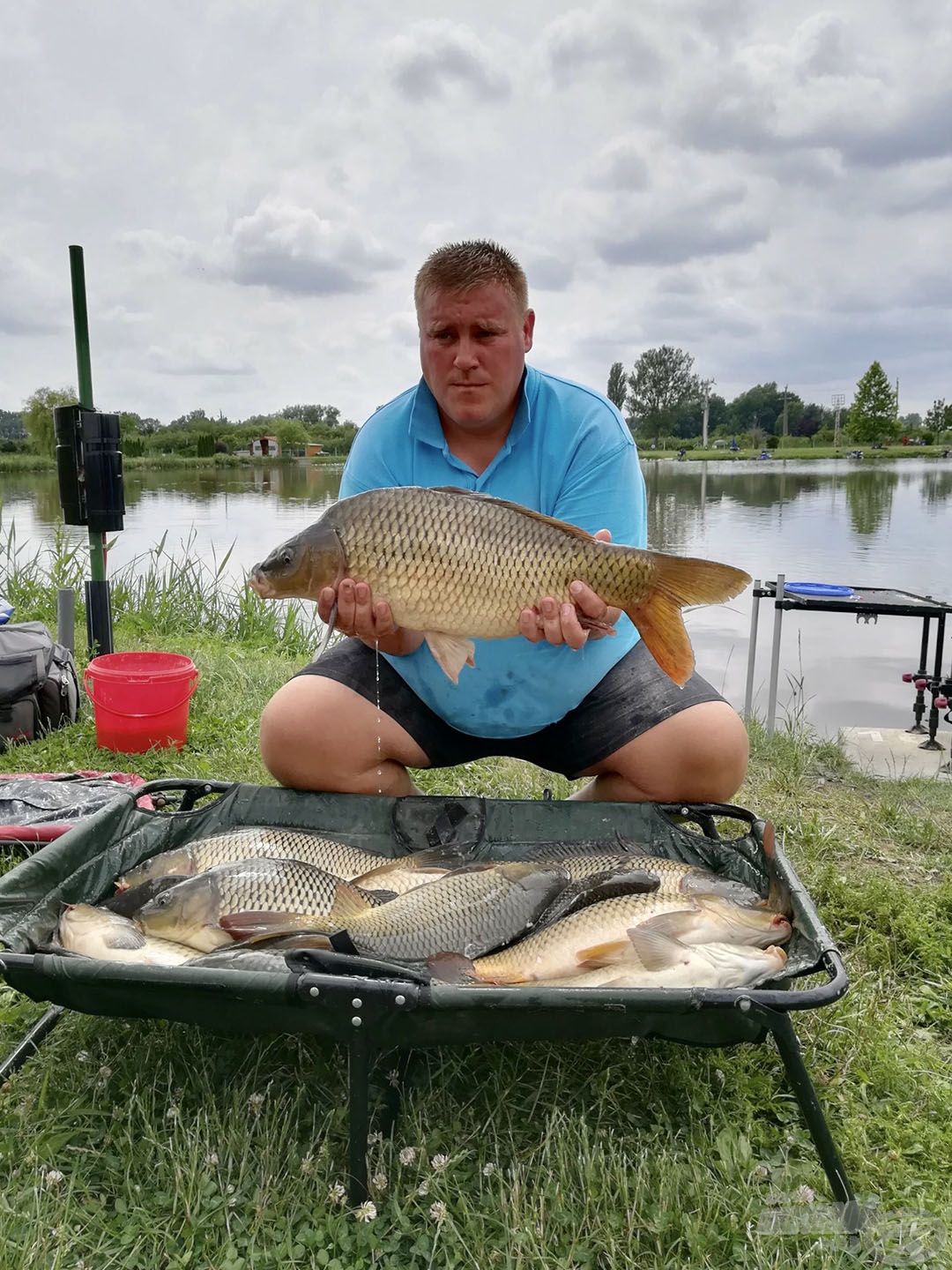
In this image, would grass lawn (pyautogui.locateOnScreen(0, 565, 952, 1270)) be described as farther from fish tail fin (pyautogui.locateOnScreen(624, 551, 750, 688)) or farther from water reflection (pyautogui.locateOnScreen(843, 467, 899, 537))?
water reflection (pyautogui.locateOnScreen(843, 467, 899, 537))

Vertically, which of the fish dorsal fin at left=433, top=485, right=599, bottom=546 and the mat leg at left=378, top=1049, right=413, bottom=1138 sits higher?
the fish dorsal fin at left=433, top=485, right=599, bottom=546

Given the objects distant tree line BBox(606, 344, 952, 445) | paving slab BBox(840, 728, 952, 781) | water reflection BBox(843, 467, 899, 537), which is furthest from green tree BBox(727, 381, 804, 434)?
paving slab BBox(840, 728, 952, 781)

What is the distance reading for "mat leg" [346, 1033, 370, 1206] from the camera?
39.6 inches

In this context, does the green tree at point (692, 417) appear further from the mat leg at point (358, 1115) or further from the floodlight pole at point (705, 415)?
the mat leg at point (358, 1115)

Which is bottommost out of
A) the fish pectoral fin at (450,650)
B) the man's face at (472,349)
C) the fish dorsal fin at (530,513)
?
the fish pectoral fin at (450,650)

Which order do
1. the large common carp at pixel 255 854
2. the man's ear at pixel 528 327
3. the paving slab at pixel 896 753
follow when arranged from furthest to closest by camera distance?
the paving slab at pixel 896 753 → the man's ear at pixel 528 327 → the large common carp at pixel 255 854

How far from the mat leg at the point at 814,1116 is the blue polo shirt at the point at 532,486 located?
84 cm

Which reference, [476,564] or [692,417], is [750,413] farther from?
[476,564]

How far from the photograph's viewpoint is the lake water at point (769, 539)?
4836mm

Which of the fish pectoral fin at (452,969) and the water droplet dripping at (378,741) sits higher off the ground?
the water droplet dripping at (378,741)

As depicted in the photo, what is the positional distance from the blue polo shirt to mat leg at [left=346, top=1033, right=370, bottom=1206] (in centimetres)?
82

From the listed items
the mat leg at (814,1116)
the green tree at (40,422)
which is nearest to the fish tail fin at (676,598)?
the mat leg at (814,1116)

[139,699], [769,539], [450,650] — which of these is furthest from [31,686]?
[769,539]

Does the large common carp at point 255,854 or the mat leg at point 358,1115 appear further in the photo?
the large common carp at point 255,854
